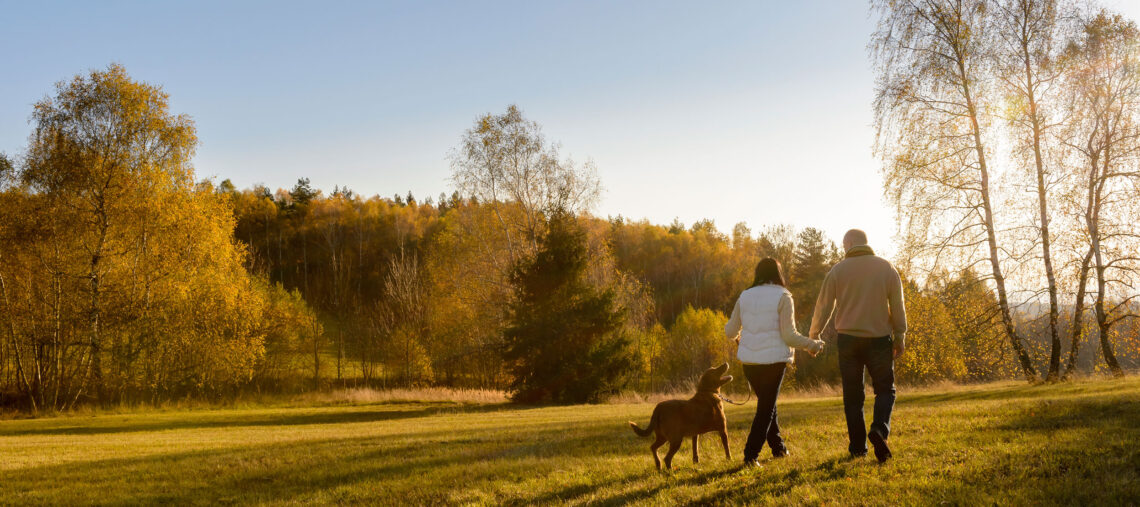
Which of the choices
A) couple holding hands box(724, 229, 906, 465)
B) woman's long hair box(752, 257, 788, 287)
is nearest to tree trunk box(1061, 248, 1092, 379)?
couple holding hands box(724, 229, 906, 465)

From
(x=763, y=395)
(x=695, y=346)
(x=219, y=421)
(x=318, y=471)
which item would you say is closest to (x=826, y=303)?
(x=763, y=395)

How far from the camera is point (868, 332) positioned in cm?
568

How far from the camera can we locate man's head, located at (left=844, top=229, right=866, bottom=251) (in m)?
6.06

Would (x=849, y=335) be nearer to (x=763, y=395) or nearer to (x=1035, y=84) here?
(x=763, y=395)

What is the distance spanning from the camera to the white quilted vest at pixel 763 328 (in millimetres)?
5770

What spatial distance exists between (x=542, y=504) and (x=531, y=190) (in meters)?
25.8

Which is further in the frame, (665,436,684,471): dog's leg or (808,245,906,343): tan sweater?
(665,436,684,471): dog's leg

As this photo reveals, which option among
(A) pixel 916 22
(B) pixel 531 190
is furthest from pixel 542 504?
(B) pixel 531 190

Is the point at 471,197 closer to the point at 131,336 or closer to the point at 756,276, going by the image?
the point at 131,336

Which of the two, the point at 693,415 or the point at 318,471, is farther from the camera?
the point at 318,471

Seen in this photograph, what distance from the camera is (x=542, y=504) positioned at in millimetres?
5344

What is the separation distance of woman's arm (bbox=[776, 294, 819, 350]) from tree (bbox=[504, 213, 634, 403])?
62.8 ft

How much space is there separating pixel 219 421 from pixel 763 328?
19.9 m

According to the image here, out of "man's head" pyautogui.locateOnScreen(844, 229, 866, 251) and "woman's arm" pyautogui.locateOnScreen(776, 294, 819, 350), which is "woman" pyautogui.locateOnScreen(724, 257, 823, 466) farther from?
"man's head" pyautogui.locateOnScreen(844, 229, 866, 251)
